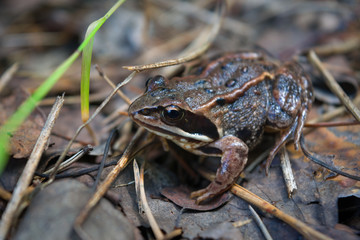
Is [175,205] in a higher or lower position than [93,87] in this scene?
lower

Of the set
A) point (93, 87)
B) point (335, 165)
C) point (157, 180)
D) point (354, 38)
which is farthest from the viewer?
point (354, 38)

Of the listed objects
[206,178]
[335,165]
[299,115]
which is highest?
[299,115]

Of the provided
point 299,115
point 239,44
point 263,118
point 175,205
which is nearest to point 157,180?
point 175,205

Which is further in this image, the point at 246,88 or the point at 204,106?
the point at 246,88

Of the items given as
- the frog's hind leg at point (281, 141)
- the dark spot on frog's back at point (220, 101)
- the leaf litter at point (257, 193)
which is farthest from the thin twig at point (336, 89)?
the dark spot on frog's back at point (220, 101)

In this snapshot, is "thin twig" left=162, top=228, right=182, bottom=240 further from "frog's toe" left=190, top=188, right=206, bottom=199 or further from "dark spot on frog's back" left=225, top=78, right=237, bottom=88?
"dark spot on frog's back" left=225, top=78, right=237, bottom=88

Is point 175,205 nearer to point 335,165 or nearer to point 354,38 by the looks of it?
point 335,165
